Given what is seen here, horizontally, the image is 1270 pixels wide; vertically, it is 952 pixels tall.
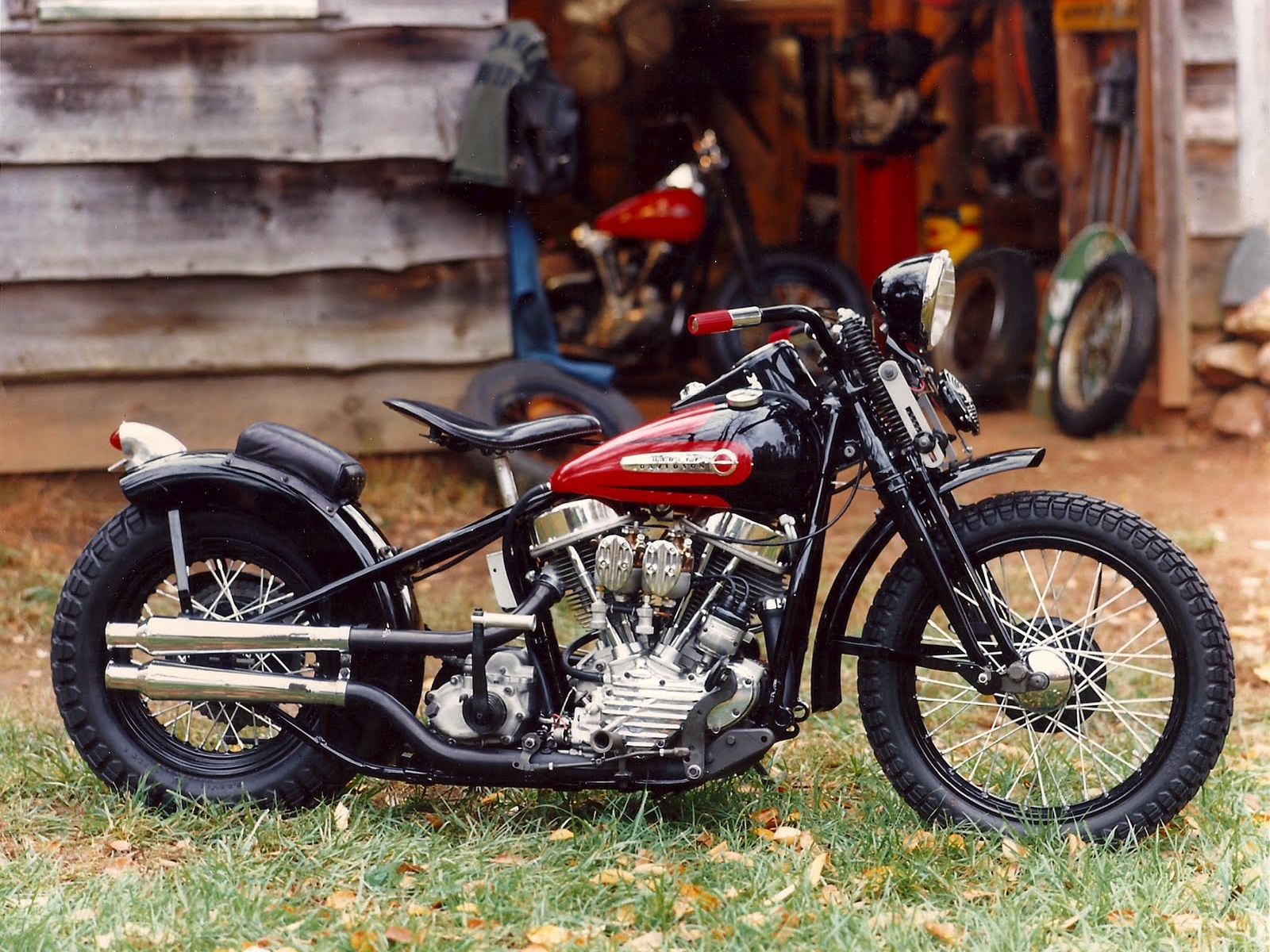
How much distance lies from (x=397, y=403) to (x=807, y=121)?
22.3 feet

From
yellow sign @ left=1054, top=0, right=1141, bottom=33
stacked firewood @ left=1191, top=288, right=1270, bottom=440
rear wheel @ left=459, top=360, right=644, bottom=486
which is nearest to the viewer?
rear wheel @ left=459, top=360, right=644, bottom=486

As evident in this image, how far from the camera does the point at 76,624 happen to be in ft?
10.0

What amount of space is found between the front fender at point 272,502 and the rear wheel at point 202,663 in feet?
0.10

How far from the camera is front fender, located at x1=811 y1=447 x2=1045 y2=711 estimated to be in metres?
2.85

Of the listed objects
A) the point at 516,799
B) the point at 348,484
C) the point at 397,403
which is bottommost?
the point at 516,799

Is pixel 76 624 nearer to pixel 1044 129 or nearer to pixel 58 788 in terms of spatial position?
pixel 58 788

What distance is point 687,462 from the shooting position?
2822 millimetres

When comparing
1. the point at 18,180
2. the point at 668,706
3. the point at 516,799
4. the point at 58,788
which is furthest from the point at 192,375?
the point at 668,706

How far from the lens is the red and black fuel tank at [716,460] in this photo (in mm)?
2818

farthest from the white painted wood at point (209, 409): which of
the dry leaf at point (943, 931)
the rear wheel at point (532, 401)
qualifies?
the dry leaf at point (943, 931)

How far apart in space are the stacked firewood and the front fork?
4145 millimetres

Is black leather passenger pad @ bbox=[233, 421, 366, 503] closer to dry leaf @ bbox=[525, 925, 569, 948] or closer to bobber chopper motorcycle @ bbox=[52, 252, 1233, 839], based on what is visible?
bobber chopper motorcycle @ bbox=[52, 252, 1233, 839]

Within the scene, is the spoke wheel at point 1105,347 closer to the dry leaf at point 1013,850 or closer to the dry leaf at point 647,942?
the dry leaf at point 1013,850

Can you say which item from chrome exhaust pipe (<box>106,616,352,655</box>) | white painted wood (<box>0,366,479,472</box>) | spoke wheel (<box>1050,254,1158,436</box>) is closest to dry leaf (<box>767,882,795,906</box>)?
chrome exhaust pipe (<box>106,616,352,655</box>)
